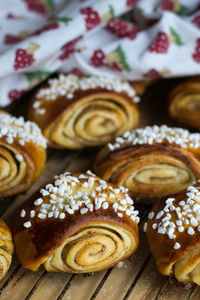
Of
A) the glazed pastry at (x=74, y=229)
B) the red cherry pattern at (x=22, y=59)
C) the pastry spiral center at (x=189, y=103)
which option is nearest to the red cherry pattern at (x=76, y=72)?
the red cherry pattern at (x=22, y=59)

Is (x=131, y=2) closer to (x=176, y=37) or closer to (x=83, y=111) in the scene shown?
(x=176, y=37)

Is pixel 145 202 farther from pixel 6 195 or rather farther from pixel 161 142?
pixel 6 195

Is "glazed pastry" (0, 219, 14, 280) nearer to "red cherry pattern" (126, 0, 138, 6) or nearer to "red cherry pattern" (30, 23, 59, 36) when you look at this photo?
"red cherry pattern" (30, 23, 59, 36)

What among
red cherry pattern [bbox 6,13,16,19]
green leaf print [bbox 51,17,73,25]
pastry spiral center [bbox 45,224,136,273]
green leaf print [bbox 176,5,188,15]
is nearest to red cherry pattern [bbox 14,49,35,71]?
green leaf print [bbox 51,17,73,25]

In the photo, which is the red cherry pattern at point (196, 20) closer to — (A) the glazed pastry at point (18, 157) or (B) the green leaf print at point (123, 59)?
(B) the green leaf print at point (123, 59)

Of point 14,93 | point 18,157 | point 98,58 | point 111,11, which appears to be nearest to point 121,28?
point 111,11
